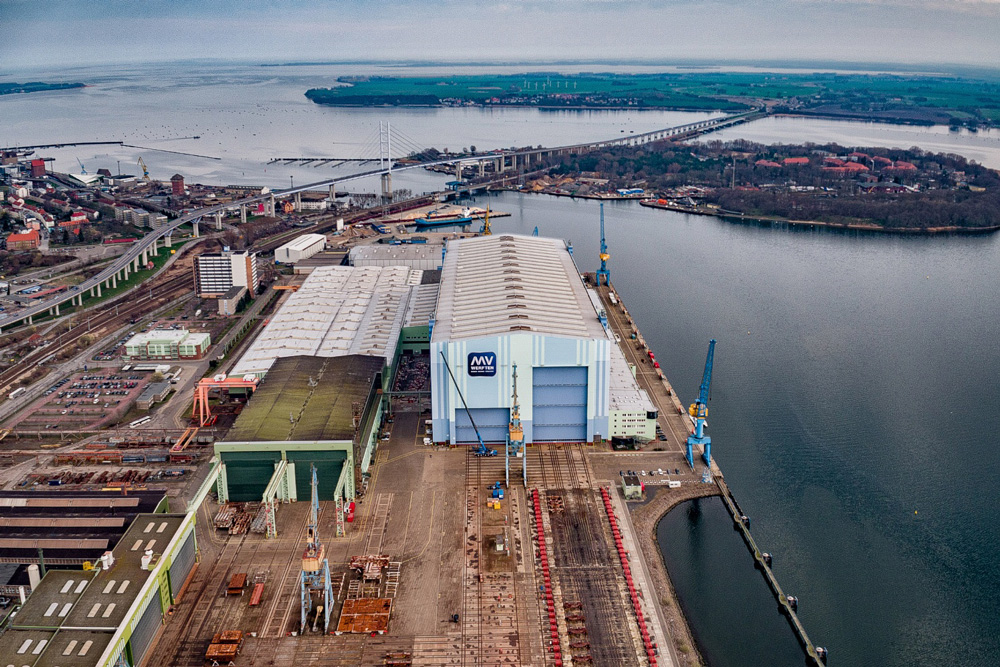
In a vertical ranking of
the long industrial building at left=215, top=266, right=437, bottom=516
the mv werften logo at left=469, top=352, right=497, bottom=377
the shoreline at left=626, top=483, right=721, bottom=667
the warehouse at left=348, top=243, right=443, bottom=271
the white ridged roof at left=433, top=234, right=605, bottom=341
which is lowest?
the shoreline at left=626, top=483, right=721, bottom=667

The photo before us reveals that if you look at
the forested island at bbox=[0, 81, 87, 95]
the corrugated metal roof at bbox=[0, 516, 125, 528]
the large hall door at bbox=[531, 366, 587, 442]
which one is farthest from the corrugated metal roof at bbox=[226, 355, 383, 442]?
the forested island at bbox=[0, 81, 87, 95]

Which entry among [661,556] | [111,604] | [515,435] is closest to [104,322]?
[515,435]

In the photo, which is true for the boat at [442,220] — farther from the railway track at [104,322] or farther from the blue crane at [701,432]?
the blue crane at [701,432]

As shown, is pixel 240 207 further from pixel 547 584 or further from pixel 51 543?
pixel 547 584

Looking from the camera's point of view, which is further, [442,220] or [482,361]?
[442,220]

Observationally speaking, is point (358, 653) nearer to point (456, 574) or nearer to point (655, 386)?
point (456, 574)

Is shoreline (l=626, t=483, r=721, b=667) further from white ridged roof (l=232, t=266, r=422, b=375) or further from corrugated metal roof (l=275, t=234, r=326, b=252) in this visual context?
corrugated metal roof (l=275, t=234, r=326, b=252)
